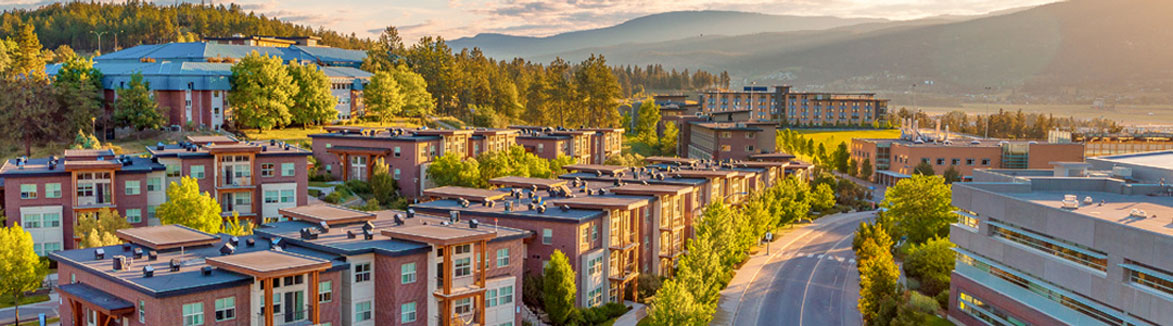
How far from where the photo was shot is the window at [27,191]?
5038 centimetres

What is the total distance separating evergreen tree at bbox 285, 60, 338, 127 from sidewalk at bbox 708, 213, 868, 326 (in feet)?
162

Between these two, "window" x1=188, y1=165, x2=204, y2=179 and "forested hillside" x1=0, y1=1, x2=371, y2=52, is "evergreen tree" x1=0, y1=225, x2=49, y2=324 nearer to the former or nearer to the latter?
"window" x1=188, y1=165, x2=204, y2=179

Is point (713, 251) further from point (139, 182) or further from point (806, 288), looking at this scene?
point (139, 182)

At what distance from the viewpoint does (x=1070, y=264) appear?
34.7m

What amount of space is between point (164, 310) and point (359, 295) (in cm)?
774

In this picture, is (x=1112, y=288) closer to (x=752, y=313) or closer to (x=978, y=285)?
(x=978, y=285)

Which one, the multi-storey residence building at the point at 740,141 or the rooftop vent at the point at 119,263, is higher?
the multi-storey residence building at the point at 740,141

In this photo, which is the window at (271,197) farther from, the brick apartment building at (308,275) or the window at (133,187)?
the brick apartment building at (308,275)

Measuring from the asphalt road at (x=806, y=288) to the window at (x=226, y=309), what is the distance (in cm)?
2756

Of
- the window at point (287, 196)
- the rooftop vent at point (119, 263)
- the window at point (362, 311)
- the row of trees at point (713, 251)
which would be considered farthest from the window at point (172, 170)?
the row of trees at point (713, 251)

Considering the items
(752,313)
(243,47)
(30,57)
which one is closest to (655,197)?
(752,313)

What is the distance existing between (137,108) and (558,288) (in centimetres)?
5694

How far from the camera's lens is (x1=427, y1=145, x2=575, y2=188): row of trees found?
6888 cm

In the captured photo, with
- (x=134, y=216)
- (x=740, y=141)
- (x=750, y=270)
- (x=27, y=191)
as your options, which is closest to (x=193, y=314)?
(x=134, y=216)
